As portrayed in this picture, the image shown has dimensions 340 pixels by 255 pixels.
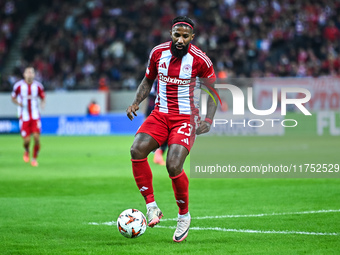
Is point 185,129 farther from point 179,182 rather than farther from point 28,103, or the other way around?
point 28,103

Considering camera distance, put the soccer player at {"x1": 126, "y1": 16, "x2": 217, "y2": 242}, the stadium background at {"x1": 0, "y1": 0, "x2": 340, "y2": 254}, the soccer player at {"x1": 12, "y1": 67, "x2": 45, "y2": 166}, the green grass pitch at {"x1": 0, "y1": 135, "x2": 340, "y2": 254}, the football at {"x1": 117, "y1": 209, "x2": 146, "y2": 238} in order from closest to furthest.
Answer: the green grass pitch at {"x1": 0, "y1": 135, "x2": 340, "y2": 254}, the football at {"x1": 117, "y1": 209, "x2": 146, "y2": 238}, the soccer player at {"x1": 126, "y1": 16, "x2": 217, "y2": 242}, the stadium background at {"x1": 0, "y1": 0, "x2": 340, "y2": 254}, the soccer player at {"x1": 12, "y1": 67, "x2": 45, "y2": 166}

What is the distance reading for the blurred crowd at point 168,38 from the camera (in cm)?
2889

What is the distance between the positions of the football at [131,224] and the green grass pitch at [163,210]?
0.32 ft

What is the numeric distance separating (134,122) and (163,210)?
2058cm

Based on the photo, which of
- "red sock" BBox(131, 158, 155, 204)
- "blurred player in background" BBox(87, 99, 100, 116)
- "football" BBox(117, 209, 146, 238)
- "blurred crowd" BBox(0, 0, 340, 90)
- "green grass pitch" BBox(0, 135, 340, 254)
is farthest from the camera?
"blurred player in background" BBox(87, 99, 100, 116)

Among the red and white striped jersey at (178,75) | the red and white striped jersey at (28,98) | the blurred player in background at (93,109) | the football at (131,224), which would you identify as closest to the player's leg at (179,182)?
the football at (131,224)

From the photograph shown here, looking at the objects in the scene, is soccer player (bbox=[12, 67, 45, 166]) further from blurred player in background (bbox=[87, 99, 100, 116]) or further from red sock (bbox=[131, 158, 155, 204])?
blurred player in background (bbox=[87, 99, 100, 116])

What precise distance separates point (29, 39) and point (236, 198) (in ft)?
86.4

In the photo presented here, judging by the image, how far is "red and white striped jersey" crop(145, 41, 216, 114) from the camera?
7234 millimetres

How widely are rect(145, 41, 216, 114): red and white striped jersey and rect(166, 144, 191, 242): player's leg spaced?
56 cm

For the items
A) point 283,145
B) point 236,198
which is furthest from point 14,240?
point 283,145

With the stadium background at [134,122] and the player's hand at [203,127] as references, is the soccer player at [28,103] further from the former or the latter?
the player's hand at [203,127]

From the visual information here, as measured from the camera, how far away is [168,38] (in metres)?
30.2

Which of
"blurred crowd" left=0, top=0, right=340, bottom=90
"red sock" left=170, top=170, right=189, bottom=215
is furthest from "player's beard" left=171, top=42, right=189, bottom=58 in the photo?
"blurred crowd" left=0, top=0, right=340, bottom=90
